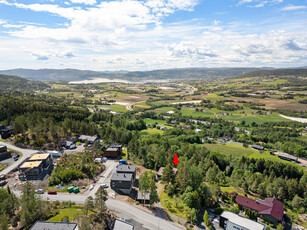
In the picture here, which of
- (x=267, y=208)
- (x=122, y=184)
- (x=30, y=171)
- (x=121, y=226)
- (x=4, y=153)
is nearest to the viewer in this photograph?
(x=121, y=226)

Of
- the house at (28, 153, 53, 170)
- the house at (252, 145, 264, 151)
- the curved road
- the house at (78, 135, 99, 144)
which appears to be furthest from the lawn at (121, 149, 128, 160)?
the house at (252, 145, 264, 151)

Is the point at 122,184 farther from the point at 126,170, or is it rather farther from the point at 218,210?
the point at 218,210

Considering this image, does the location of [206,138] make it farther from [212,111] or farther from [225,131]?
[212,111]

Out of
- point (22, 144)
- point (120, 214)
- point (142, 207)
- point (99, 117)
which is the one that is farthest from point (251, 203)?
point (99, 117)

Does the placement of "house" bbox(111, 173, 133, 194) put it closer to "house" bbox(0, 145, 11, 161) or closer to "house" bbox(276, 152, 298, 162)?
A: "house" bbox(0, 145, 11, 161)

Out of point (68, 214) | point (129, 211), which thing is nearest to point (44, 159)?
point (68, 214)
